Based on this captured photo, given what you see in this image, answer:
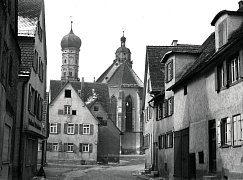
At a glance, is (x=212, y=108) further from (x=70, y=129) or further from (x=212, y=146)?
(x=70, y=129)

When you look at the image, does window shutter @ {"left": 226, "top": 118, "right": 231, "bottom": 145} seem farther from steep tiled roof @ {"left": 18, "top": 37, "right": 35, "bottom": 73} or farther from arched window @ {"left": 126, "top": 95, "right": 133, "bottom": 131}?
arched window @ {"left": 126, "top": 95, "right": 133, "bottom": 131}

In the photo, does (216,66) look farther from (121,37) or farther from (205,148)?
(121,37)

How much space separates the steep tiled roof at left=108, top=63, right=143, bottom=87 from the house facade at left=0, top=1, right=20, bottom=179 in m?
67.7

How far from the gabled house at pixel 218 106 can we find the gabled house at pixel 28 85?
8486mm

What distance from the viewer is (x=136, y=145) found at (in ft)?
271

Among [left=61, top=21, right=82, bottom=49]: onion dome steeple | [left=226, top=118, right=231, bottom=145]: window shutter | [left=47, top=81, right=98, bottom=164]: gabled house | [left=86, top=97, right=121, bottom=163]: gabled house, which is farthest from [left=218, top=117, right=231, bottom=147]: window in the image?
[left=61, top=21, right=82, bottom=49]: onion dome steeple

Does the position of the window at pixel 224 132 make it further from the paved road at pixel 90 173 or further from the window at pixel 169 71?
the paved road at pixel 90 173

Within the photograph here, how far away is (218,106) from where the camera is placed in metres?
17.9

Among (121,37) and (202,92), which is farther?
(121,37)

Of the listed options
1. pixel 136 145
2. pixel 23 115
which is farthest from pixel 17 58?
pixel 136 145

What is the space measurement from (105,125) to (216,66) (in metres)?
45.0

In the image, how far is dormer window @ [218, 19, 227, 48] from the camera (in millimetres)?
18109

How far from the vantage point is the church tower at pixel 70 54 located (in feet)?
350

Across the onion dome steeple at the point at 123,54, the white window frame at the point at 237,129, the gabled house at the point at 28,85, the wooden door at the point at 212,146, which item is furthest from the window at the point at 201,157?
the onion dome steeple at the point at 123,54
